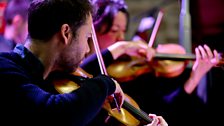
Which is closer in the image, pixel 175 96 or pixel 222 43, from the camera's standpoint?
pixel 175 96

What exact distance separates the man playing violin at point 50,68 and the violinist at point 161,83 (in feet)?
2.16

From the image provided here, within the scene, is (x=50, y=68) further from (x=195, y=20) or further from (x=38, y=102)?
(x=195, y=20)

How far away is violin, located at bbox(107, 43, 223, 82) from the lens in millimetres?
1721

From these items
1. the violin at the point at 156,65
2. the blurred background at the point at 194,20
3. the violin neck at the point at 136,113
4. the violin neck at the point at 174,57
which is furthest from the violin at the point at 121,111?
the blurred background at the point at 194,20

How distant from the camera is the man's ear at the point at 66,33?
3.31 ft

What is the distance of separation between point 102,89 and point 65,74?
0.28 meters

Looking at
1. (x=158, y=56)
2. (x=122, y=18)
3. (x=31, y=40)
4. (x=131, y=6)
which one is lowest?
(x=131, y=6)

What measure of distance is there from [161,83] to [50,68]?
0.98 metres

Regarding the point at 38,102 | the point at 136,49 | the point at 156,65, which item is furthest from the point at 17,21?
the point at 38,102

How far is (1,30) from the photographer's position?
2.61 metres

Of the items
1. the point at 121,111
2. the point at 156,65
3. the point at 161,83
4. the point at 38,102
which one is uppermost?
the point at 38,102

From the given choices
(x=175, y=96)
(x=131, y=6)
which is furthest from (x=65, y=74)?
(x=131, y=6)

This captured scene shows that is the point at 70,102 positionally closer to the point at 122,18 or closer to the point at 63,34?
the point at 63,34

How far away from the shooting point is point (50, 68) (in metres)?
1.06
